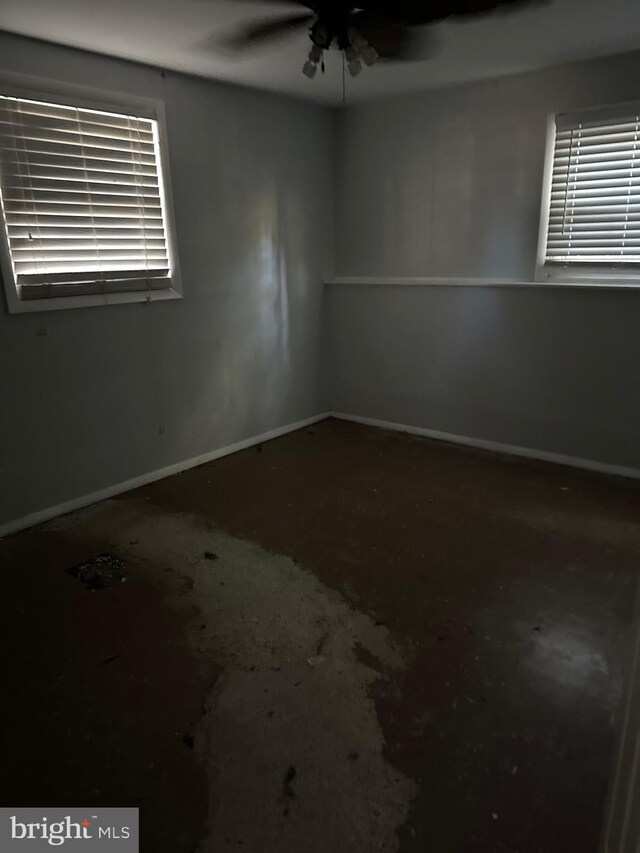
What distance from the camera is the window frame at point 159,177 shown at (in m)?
3.00

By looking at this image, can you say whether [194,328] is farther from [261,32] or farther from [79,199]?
[261,32]

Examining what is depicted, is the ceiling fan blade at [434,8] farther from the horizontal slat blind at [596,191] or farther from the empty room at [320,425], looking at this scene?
the horizontal slat blind at [596,191]

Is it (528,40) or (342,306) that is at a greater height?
(528,40)

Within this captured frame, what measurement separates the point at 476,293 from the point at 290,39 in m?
2.11

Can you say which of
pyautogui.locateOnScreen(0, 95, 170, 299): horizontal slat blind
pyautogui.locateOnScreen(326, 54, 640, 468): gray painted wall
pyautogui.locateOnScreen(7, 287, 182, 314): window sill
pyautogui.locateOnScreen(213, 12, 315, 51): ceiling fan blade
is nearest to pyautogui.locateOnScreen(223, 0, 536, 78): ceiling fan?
pyautogui.locateOnScreen(213, 12, 315, 51): ceiling fan blade

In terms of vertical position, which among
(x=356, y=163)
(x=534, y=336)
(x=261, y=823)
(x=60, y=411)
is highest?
(x=356, y=163)

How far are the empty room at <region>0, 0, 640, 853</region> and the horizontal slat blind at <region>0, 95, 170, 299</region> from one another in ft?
0.06

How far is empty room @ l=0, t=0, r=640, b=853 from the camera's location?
1.76 meters

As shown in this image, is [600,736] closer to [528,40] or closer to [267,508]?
[267,508]

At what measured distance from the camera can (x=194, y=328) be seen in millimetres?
4043

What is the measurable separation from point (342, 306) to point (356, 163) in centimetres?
115

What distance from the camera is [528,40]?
122 inches

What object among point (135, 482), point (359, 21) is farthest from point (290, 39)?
point (135, 482)

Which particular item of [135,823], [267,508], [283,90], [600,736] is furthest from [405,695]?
[283,90]
